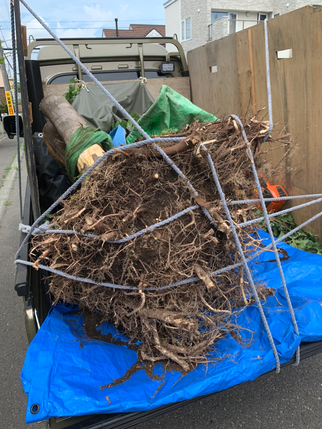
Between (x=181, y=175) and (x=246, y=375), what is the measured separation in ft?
3.34

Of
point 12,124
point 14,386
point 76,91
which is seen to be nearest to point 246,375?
point 14,386

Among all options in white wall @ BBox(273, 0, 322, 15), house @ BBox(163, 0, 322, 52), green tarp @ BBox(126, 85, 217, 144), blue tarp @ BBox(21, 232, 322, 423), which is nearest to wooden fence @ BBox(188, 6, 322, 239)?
green tarp @ BBox(126, 85, 217, 144)

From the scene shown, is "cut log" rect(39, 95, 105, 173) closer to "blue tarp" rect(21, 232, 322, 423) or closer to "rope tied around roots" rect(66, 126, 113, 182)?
"rope tied around roots" rect(66, 126, 113, 182)

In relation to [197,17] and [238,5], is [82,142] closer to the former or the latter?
[197,17]

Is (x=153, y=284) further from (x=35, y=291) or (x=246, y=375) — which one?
(x=35, y=291)

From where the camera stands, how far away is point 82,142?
196cm

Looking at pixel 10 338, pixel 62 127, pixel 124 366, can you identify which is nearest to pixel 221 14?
pixel 62 127

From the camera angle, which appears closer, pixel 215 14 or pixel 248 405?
pixel 248 405

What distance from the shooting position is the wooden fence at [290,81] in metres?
2.46

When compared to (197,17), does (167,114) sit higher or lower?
lower

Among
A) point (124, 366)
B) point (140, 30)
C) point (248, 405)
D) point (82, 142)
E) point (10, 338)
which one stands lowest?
point (248, 405)

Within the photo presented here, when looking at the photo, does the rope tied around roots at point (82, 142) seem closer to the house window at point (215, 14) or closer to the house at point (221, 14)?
the house at point (221, 14)

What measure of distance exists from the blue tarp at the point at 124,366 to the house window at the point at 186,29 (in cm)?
2377

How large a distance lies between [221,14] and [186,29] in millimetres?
2980
